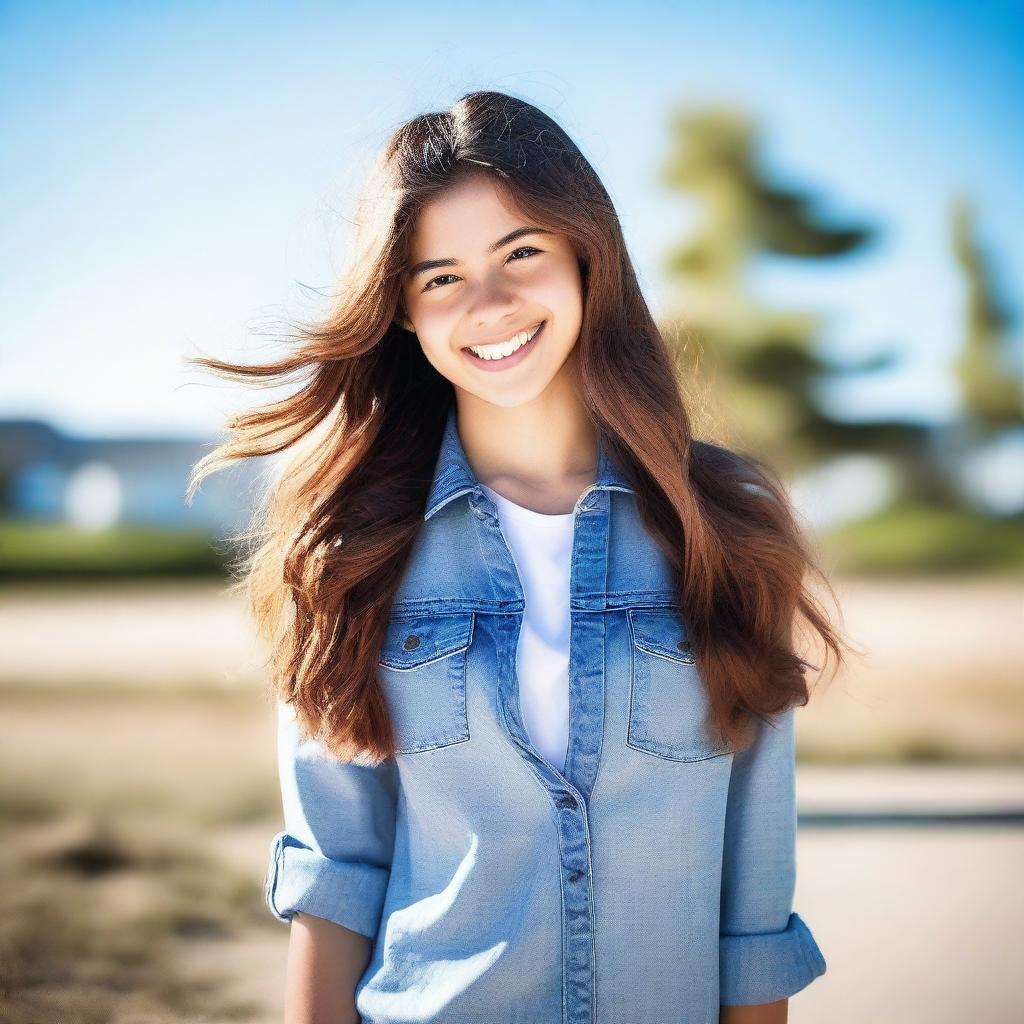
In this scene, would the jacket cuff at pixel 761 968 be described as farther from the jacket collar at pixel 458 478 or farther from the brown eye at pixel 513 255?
the brown eye at pixel 513 255

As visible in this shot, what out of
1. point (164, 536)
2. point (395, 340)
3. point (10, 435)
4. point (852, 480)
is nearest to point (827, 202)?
point (852, 480)

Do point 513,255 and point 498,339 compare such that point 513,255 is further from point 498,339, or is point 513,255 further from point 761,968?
point 761,968

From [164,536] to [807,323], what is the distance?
12.2 metres

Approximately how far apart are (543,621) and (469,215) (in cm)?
74

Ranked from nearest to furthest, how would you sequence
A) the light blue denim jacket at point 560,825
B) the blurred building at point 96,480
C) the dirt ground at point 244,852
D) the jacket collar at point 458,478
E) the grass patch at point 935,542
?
the light blue denim jacket at point 560,825
the jacket collar at point 458,478
the dirt ground at point 244,852
the blurred building at point 96,480
the grass patch at point 935,542

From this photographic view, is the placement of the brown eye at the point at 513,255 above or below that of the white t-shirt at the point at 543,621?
above

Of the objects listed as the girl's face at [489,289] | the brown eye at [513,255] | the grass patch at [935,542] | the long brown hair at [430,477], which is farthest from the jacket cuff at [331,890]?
the grass patch at [935,542]

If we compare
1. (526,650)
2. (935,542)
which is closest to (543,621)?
(526,650)

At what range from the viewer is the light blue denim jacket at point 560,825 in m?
1.76

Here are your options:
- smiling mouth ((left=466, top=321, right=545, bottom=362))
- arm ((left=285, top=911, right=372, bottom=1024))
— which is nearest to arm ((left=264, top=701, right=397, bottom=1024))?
arm ((left=285, top=911, right=372, bottom=1024))

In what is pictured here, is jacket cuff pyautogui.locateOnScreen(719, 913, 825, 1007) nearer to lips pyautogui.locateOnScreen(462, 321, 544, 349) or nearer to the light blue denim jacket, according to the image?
Result: the light blue denim jacket

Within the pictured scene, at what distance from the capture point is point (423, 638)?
6.24ft

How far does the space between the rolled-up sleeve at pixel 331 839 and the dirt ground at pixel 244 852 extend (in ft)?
0.99

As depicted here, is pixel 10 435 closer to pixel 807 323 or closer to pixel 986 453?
pixel 807 323
